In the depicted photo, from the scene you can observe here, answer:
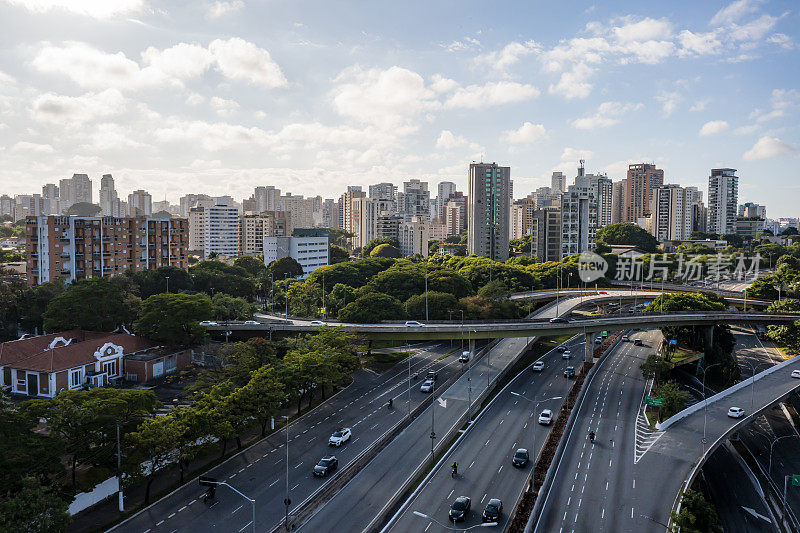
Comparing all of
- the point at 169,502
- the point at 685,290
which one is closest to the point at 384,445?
the point at 169,502

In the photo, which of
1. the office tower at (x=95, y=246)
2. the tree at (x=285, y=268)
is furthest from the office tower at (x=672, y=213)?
the office tower at (x=95, y=246)

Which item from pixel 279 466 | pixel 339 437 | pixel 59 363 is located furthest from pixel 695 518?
pixel 59 363

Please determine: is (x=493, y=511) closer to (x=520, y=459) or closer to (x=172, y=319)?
(x=520, y=459)

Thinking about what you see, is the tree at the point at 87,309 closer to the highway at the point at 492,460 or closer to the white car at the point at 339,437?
the white car at the point at 339,437

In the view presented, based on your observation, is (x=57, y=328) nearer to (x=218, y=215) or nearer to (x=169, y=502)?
(x=169, y=502)

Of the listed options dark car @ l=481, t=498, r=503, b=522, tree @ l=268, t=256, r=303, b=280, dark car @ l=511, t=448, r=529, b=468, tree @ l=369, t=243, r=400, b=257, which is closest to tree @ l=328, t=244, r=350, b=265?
tree @ l=369, t=243, r=400, b=257
